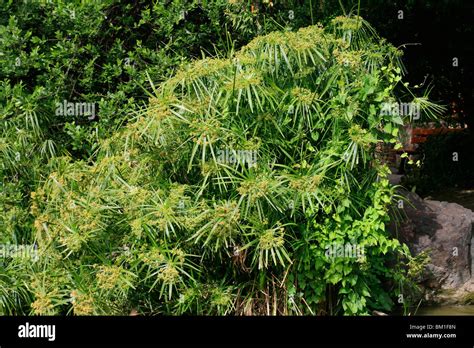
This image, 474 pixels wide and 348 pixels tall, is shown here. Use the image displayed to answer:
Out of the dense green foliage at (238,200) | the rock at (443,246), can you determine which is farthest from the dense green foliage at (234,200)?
the rock at (443,246)

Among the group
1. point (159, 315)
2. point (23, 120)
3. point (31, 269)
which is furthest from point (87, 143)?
point (159, 315)

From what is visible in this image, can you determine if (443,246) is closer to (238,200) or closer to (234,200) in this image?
(238,200)

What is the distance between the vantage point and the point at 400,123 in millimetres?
5941

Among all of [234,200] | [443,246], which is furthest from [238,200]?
[443,246]

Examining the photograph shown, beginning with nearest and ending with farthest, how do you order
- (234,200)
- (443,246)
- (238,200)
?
1. (234,200)
2. (238,200)
3. (443,246)

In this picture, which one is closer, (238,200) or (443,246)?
(238,200)

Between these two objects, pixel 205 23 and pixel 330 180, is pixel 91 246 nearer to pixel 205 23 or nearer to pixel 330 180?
pixel 330 180

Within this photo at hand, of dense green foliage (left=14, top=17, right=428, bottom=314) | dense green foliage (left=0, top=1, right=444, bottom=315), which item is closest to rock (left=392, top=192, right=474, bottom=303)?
dense green foliage (left=0, top=1, right=444, bottom=315)

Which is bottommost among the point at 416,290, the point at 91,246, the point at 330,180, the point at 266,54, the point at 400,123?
the point at 416,290

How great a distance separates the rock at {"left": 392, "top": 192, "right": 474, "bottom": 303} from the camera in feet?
22.4

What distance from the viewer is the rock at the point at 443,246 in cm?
683

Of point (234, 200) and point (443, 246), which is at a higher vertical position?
point (234, 200)

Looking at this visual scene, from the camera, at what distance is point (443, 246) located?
22.7 ft
